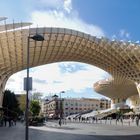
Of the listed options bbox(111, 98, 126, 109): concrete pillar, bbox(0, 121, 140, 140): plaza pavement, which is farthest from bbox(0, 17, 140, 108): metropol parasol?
bbox(111, 98, 126, 109): concrete pillar

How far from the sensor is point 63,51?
72625 millimetres

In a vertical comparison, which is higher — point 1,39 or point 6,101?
point 1,39

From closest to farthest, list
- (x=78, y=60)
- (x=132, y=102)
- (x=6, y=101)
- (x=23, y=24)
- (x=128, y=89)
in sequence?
(x=23, y=24) → (x=78, y=60) → (x=6, y=101) → (x=128, y=89) → (x=132, y=102)

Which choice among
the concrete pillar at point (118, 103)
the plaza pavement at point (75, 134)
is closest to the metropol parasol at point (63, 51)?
the plaza pavement at point (75, 134)

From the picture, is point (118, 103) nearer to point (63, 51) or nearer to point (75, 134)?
point (63, 51)

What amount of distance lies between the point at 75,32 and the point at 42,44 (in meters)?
8.00

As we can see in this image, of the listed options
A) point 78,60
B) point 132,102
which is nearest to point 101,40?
point 78,60

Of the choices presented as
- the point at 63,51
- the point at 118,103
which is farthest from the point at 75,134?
the point at 118,103

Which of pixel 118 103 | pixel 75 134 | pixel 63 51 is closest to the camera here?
pixel 75 134

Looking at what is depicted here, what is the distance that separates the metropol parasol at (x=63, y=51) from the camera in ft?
185

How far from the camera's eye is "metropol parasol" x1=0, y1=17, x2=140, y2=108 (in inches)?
2226

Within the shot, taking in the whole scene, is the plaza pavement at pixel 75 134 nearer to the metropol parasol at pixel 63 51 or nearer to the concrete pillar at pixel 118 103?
the metropol parasol at pixel 63 51

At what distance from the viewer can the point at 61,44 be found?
6725 cm

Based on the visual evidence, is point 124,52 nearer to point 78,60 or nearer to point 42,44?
point 78,60
